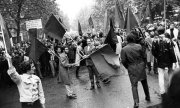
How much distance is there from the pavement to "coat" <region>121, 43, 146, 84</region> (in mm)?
885

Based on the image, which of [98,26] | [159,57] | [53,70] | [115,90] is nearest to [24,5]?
[53,70]

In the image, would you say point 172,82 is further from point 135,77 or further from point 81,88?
point 81,88

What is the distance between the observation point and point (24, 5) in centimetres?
2208

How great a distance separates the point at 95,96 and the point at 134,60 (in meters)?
2.62

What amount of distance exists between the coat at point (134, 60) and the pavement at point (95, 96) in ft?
2.90

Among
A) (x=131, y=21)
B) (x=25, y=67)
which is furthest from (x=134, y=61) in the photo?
(x=131, y=21)

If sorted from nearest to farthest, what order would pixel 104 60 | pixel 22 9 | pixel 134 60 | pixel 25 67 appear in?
pixel 25 67
pixel 134 60
pixel 104 60
pixel 22 9

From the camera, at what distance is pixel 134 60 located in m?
6.25

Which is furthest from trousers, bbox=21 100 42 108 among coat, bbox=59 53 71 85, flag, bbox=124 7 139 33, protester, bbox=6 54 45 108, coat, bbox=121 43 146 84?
flag, bbox=124 7 139 33

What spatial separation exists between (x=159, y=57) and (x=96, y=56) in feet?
6.05

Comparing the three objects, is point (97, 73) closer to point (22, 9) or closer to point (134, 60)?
point (134, 60)

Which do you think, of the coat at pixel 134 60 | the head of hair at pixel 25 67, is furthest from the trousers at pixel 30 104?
the coat at pixel 134 60

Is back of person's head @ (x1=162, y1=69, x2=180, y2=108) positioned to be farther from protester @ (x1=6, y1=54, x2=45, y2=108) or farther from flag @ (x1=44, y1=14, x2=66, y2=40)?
flag @ (x1=44, y1=14, x2=66, y2=40)

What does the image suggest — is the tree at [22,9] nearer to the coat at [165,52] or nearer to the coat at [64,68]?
the coat at [64,68]
